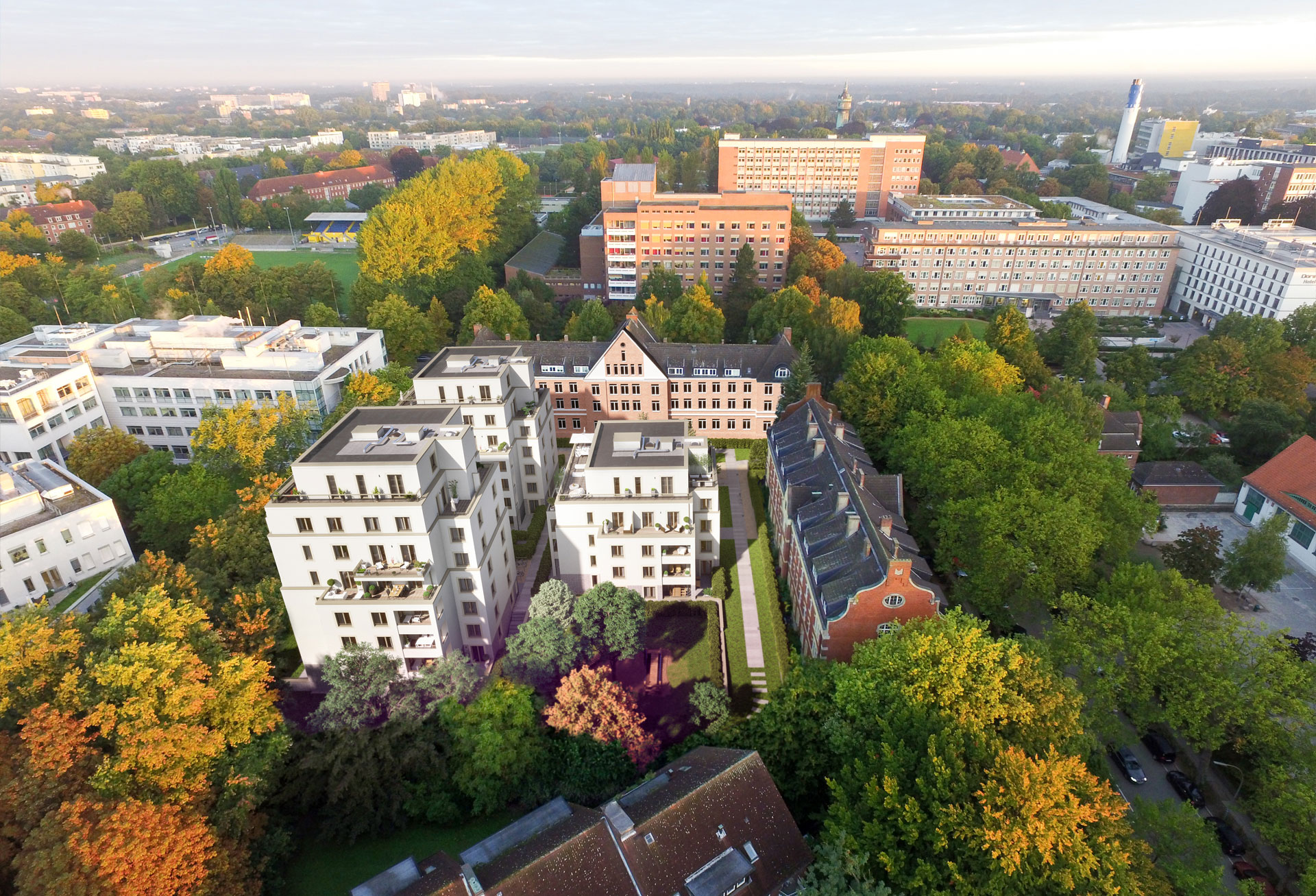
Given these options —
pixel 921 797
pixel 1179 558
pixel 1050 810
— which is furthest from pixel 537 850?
pixel 1179 558

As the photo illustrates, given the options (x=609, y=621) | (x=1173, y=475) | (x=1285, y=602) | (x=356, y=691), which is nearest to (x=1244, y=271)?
(x=1173, y=475)

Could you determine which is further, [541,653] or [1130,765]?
[541,653]

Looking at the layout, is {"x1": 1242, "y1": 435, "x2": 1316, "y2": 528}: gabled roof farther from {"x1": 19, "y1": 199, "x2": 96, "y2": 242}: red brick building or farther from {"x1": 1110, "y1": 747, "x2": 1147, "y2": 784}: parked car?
{"x1": 19, "y1": 199, "x2": 96, "y2": 242}: red brick building

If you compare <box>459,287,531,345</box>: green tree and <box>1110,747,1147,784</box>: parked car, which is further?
<box>459,287,531,345</box>: green tree

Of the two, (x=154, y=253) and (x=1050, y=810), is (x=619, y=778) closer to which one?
(x=1050, y=810)

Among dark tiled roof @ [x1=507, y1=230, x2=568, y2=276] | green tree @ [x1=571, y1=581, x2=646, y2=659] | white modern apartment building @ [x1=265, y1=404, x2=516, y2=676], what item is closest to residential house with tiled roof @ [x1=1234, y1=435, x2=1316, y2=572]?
green tree @ [x1=571, y1=581, x2=646, y2=659]

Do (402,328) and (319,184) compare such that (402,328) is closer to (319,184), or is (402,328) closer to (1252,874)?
(1252,874)

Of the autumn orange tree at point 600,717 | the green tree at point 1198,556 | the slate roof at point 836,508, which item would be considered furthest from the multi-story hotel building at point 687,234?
the autumn orange tree at point 600,717
